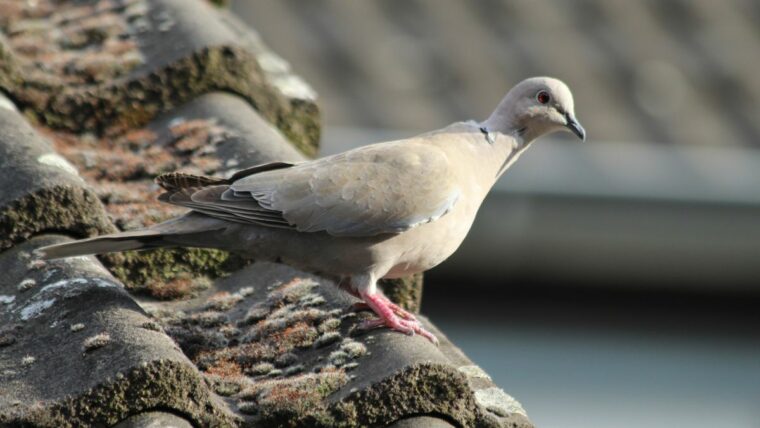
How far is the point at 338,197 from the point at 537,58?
600cm

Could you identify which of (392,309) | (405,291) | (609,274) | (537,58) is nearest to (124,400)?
(392,309)

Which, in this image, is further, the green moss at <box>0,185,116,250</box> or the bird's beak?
the bird's beak

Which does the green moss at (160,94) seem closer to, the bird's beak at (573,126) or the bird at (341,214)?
the bird at (341,214)

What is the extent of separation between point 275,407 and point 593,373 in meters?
5.27

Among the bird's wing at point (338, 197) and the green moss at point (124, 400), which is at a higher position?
the bird's wing at point (338, 197)

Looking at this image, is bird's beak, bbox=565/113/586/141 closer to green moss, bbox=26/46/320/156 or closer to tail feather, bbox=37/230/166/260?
green moss, bbox=26/46/320/156

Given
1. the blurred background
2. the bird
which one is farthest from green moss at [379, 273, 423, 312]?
the blurred background

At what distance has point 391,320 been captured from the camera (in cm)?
298

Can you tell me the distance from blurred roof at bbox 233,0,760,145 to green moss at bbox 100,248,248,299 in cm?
514

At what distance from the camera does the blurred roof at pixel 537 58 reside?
28.9ft

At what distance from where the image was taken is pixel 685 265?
293 inches

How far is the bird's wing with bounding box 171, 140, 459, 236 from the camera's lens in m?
3.26

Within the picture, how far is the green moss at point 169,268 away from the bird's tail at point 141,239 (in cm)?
18

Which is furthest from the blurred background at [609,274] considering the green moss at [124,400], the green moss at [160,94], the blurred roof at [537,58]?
the green moss at [124,400]
